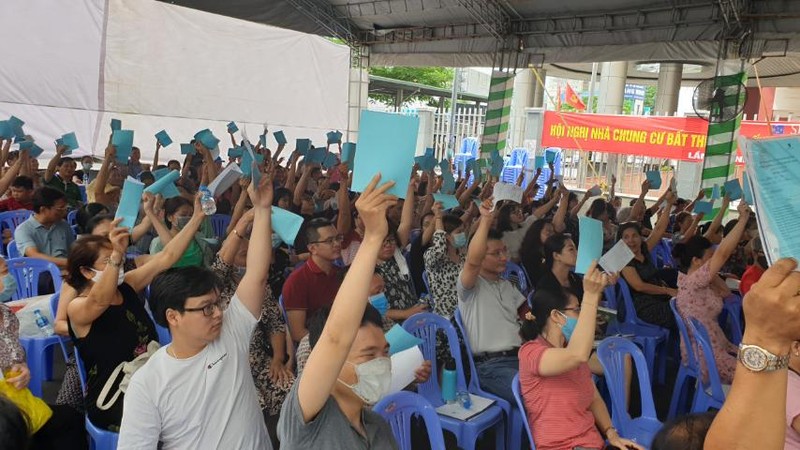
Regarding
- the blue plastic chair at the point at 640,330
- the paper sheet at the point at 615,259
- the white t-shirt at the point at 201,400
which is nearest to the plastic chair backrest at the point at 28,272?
the white t-shirt at the point at 201,400

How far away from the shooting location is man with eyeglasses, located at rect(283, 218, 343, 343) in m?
3.03

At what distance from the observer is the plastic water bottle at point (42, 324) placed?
305 centimetres

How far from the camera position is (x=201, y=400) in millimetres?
1824

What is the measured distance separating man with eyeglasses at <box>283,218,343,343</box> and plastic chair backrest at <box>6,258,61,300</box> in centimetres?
177

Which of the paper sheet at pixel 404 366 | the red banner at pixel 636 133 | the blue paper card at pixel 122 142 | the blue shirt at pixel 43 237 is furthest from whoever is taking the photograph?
the red banner at pixel 636 133

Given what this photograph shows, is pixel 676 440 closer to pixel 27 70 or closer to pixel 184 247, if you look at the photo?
pixel 184 247

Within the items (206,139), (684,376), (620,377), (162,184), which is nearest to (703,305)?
(684,376)

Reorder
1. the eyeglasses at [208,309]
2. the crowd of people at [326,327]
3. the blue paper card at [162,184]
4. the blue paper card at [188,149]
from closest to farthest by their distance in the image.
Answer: the crowd of people at [326,327] < the eyeglasses at [208,309] < the blue paper card at [162,184] < the blue paper card at [188,149]

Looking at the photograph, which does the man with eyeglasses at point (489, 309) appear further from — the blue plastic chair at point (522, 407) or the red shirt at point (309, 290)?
the red shirt at point (309, 290)

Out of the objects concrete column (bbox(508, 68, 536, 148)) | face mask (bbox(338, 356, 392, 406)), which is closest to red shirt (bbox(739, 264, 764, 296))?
face mask (bbox(338, 356, 392, 406))

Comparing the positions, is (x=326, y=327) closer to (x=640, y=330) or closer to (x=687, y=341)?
(x=687, y=341)

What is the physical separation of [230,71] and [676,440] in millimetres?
11024

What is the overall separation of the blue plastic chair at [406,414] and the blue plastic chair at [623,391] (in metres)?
1.15

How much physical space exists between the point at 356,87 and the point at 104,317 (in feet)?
33.5
